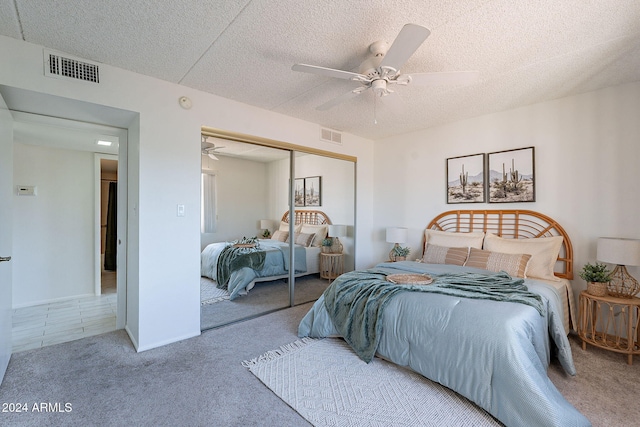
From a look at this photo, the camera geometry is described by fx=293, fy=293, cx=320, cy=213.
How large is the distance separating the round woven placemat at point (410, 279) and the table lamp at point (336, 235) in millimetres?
1652

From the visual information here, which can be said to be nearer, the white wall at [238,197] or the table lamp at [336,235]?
the white wall at [238,197]

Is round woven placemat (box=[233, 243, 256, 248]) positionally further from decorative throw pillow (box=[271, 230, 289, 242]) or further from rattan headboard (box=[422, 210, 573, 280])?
rattan headboard (box=[422, 210, 573, 280])

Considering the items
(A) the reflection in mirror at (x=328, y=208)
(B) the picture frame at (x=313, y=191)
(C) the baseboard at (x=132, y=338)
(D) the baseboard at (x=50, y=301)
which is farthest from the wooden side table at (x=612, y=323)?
(D) the baseboard at (x=50, y=301)

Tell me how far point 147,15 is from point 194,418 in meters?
2.51

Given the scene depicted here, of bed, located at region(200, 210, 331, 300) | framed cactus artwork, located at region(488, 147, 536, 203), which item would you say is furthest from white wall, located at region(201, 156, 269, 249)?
framed cactus artwork, located at region(488, 147, 536, 203)

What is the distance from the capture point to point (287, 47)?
2.18m

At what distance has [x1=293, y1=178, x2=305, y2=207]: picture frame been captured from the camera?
152 inches

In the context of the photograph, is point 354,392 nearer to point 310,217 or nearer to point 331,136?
point 310,217

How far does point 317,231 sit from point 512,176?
2.50m

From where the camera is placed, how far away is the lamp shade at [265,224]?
3.67 meters

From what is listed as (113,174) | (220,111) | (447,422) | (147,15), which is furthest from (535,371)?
(113,174)

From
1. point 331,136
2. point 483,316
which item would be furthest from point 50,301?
point 483,316

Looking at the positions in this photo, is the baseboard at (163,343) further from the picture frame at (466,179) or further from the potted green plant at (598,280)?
the potted green plant at (598,280)

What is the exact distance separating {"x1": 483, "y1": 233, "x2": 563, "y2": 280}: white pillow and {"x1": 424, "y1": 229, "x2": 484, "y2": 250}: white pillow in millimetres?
315
